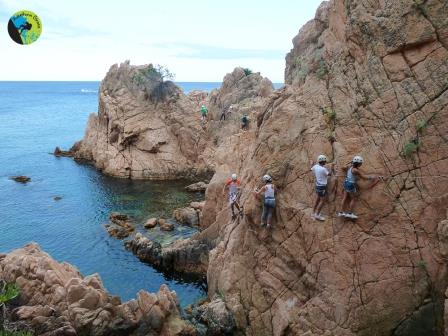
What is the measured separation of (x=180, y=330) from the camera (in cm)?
2155

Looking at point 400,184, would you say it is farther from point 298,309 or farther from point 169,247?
point 169,247

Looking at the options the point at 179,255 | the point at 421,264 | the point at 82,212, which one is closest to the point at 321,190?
the point at 421,264

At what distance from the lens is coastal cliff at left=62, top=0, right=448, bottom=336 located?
17.9 meters

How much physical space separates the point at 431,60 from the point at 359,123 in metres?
A: 3.84

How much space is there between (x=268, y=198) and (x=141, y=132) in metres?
41.7

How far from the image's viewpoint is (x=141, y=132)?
60.0 m

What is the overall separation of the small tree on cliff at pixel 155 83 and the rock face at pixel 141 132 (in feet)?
0.70

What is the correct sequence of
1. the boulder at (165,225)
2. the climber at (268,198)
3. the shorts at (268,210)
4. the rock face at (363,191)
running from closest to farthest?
the rock face at (363,191) < the climber at (268,198) < the shorts at (268,210) < the boulder at (165,225)

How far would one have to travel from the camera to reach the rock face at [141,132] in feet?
191

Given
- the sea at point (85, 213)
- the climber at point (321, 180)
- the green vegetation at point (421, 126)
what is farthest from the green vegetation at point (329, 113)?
the sea at point (85, 213)

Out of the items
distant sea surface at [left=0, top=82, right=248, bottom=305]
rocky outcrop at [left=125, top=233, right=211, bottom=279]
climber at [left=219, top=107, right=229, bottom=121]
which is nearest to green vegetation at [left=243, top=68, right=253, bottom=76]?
climber at [left=219, top=107, right=229, bottom=121]

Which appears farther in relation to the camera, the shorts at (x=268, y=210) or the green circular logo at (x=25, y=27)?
the shorts at (x=268, y=210)

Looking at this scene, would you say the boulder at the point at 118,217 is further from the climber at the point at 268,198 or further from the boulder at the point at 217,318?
the climber at the point at 268,198

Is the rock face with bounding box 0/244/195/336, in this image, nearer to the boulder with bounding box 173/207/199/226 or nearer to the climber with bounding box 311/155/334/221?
the climber with bounding box 311/155/334/221
